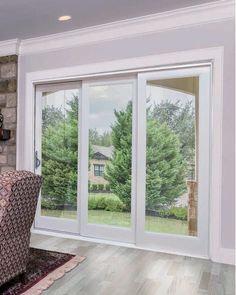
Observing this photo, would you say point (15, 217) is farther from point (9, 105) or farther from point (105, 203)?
point (9, 105)

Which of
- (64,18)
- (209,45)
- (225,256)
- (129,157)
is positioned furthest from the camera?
(129,157)

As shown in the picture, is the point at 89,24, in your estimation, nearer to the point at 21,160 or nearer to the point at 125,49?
the point at 125,49

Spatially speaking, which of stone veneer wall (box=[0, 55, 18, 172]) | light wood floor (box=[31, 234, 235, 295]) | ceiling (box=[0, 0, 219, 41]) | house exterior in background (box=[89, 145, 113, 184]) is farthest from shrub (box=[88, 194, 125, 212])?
ceiling (box=[0, 0, 219, 41])

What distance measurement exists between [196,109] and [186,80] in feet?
1.12

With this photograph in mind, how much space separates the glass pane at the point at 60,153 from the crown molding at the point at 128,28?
0.64 m

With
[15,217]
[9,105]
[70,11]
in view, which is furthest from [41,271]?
[70,11]

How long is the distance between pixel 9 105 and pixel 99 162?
5.02 ft

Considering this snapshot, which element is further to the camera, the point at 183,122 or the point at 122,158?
the point at 122,158

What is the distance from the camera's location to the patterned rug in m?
2.29

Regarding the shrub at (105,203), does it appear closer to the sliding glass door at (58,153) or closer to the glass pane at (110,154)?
the glass pane at (110,154)

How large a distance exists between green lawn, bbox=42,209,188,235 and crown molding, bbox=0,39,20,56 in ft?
7.42

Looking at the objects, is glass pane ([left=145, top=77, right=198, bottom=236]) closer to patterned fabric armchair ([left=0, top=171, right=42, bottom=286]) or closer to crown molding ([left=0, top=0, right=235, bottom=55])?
crown molding ([left=0, top=0, right=235, bottom=55])

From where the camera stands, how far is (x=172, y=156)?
3.30 metres

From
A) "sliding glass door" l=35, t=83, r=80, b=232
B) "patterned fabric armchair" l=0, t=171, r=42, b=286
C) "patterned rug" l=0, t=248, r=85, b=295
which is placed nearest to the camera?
"patterned fabric armchair" l=0, t=171, r=42, b=286
